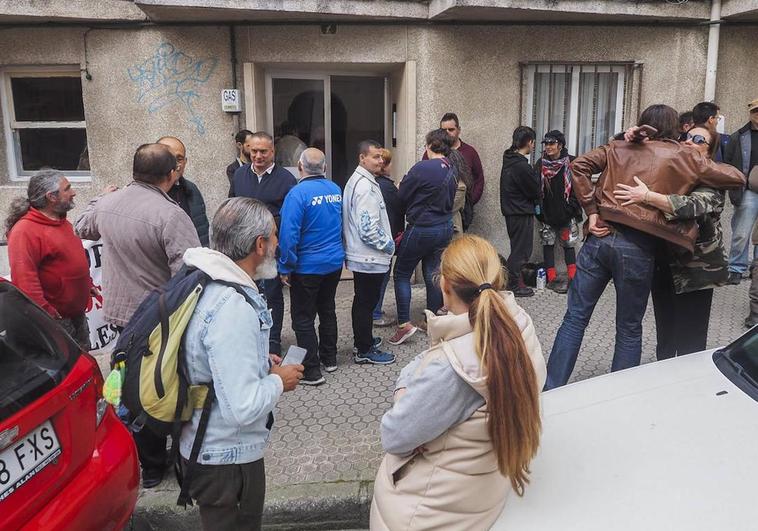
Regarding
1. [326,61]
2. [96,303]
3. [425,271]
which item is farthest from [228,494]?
[326,61]

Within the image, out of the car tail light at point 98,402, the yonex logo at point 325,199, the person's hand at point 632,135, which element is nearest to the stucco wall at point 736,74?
the person's hand at point 632,135

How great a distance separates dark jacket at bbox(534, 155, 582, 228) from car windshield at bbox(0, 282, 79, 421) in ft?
17.6

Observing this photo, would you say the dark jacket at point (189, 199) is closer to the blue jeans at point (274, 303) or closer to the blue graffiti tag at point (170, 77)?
the blue jeans at point (274, 303)

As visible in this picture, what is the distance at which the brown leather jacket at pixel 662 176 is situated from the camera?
3.58m

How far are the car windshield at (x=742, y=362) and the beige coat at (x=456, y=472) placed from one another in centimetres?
102

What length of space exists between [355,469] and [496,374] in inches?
78.1

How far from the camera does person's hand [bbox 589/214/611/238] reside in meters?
3.77

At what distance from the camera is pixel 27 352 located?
7.59ft

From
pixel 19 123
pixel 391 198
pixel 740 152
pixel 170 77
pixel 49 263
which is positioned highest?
pixel 170 77

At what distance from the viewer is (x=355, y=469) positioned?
3.61 metres

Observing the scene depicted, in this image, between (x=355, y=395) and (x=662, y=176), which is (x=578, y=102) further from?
(x=355, y=395)

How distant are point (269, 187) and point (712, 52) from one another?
208 inches

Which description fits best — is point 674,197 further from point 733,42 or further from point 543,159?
point 733,42

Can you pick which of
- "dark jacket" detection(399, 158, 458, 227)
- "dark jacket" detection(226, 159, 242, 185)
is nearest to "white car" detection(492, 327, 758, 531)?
"dark jacket" detection(399, 158, 458, 227)
